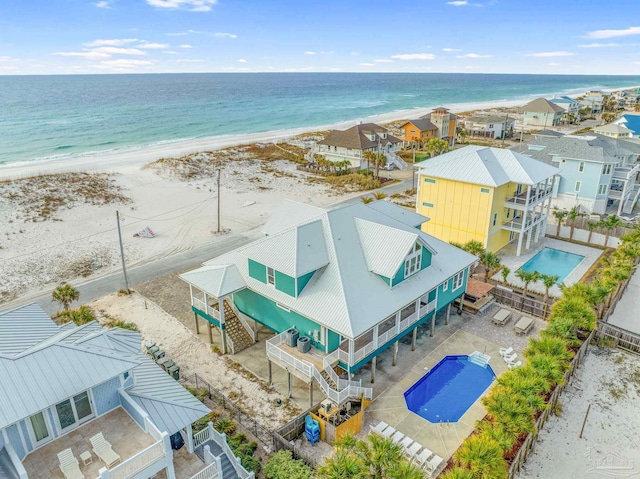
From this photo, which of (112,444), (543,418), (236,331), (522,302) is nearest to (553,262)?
(522,302)

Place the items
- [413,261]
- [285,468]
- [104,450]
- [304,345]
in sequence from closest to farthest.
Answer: [104,450] → [285,468] → [304,345] → [413,261]

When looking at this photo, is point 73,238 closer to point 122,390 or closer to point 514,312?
point 122,390

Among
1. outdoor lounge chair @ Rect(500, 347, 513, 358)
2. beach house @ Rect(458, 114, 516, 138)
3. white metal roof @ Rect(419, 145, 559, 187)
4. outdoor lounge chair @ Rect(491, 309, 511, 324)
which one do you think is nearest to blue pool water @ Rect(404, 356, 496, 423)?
outdoor lounge chair @ Rect(500, 347, 513, 358)

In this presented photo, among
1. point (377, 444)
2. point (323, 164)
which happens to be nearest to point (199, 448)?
point (377, 444)

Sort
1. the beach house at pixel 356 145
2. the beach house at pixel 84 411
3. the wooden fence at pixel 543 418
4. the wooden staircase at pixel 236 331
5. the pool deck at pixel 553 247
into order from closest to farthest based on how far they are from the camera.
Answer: the beach house at pixel 84 411
the wooden fence at pixel 543 418
the wooden staircase at pixel 236 331
the pool deck at pixel 553 247
the beach house at pixel 356 145

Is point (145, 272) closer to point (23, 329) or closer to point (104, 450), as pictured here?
point (23, 329)

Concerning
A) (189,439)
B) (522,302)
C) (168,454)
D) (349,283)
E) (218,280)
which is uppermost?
(349,283)

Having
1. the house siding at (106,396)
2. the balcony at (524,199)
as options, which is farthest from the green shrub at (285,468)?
the balcony at (524,199)

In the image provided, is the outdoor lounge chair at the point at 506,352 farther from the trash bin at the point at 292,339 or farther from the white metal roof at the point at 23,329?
the white metal roof at the point at 23,329
